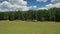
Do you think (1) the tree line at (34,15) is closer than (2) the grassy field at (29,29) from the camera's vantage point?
No

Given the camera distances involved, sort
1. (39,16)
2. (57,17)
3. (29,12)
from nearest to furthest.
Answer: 1. (57,17)
2. (39,16)
3. (29,12)

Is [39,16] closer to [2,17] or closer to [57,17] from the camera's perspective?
[57,17]

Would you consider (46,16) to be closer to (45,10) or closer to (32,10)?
(45,10)

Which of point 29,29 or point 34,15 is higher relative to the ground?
point 29,29

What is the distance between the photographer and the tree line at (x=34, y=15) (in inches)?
2630

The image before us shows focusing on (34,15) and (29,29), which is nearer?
(29,29)

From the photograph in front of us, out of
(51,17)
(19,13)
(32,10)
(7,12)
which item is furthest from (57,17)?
(7,12)

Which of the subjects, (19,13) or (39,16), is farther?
(19,13)

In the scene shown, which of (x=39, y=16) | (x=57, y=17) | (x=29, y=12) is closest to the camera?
(x=57, y=17)

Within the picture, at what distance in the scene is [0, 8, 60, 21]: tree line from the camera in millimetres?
66812

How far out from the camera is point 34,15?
237 ft

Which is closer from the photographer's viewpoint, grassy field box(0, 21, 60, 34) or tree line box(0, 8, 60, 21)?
grassy field box(0, 21, 60, 34)

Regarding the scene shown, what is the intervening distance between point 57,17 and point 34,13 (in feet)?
41.1

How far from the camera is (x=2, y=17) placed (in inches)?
2980
